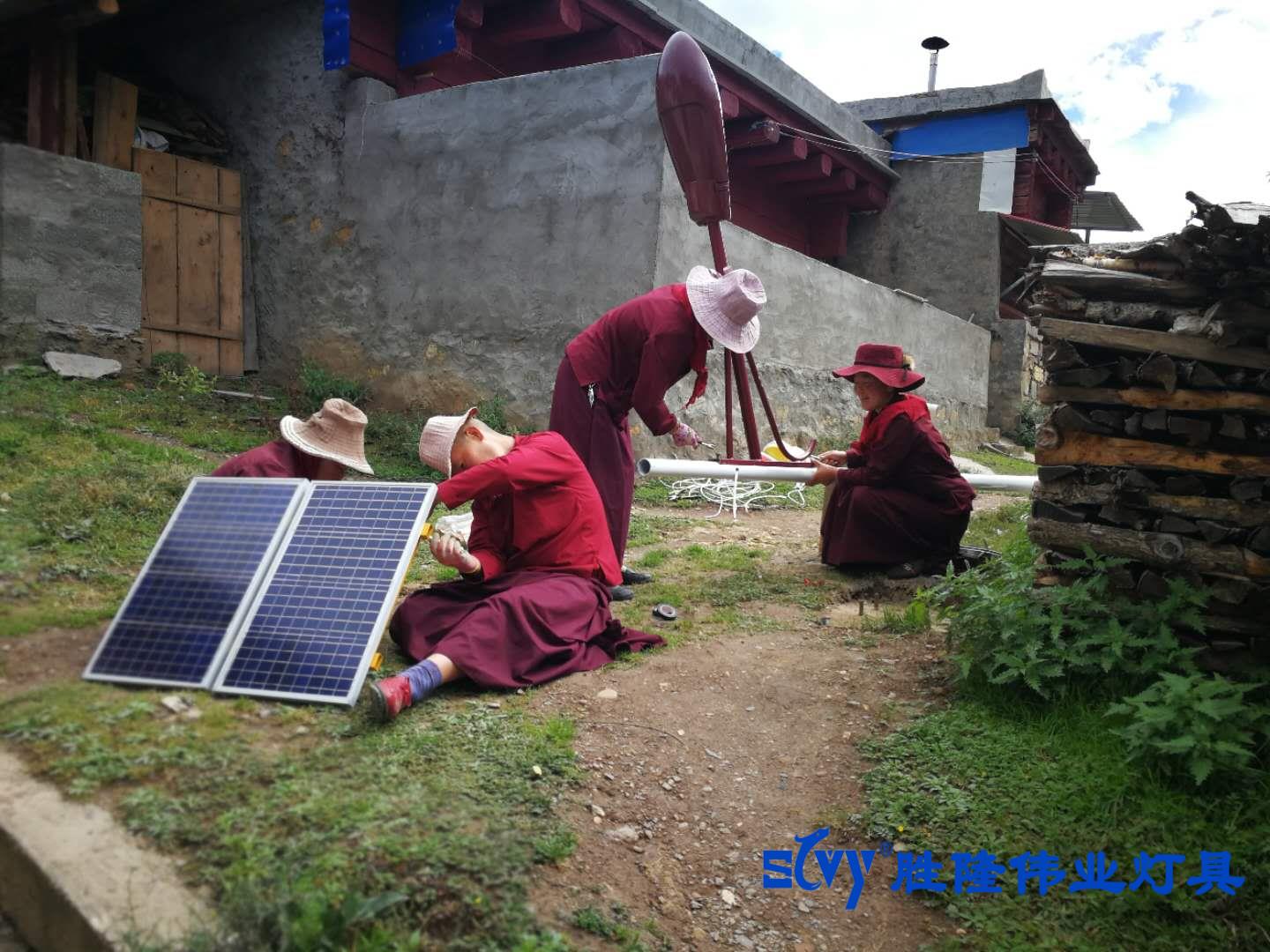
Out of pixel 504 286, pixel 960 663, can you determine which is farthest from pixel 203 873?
pixel 504 286

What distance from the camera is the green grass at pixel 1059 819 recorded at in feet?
8.03

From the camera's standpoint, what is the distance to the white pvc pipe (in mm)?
4961

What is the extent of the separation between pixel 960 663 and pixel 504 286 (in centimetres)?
582

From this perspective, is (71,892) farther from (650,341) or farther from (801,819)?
(650,341)

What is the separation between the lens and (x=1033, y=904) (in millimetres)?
2561

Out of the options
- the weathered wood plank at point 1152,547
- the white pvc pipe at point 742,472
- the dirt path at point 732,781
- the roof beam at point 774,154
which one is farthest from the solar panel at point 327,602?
the roof beam at point 774,154

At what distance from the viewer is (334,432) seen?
3.87 m

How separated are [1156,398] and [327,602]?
3167 millimetres

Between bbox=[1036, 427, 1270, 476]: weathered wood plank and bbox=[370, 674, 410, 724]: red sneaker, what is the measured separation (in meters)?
2.68

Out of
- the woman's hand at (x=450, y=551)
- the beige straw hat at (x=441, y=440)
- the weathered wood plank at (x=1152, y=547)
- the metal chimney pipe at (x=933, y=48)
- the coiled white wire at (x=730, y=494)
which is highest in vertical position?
the metal chimney pipe at (x=933, y=48)

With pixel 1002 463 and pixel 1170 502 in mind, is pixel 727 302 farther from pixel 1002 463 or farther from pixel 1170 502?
pixel 1002 463

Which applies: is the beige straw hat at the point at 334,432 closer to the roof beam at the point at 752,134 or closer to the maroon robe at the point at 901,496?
the maroon robe at the point at 901,496

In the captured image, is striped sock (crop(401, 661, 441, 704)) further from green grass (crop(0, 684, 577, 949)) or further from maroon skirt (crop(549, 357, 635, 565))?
maroon skirt (crop(549, 357, 635, 565))

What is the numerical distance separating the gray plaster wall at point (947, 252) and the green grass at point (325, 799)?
1322 centimetres
